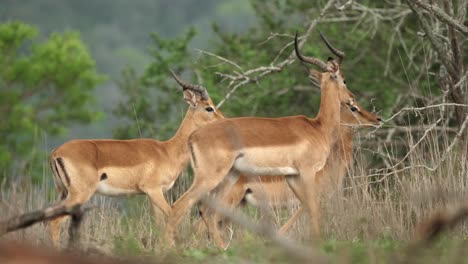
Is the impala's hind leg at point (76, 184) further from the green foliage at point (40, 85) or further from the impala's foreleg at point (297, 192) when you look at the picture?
the green foliage at point (40, 85)

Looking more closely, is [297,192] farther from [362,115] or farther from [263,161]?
[362,115]

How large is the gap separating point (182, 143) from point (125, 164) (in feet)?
2.81

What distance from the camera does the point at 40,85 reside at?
35.1 meters

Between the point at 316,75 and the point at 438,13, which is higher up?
the point at 438,13

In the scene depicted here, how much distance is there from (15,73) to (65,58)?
191 centimetres

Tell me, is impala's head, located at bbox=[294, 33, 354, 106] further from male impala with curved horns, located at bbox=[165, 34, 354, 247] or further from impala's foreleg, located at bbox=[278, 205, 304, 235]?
impala's foreleg, located at bbox=[278, 205, 304, 235]

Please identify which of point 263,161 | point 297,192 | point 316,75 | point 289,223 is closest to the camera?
point 289,223

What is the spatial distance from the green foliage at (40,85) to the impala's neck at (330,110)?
24179mm

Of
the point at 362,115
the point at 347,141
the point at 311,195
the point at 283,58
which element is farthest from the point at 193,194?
the point at 283,58

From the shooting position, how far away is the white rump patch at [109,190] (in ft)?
29.5

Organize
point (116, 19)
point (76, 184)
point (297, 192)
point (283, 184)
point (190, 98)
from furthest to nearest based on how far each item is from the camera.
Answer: point (116, 19) → point (190, 98) → point (283, 184) → point (76, 184) → point (297, 192)

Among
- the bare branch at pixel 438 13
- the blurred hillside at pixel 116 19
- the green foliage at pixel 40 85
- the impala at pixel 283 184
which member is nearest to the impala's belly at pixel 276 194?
the impala at pixel 283 184

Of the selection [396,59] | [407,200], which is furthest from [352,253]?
[396,59]

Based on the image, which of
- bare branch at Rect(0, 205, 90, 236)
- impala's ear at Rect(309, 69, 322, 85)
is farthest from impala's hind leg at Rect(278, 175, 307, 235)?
bare branch at Rect(0, 205, 90, 236)
